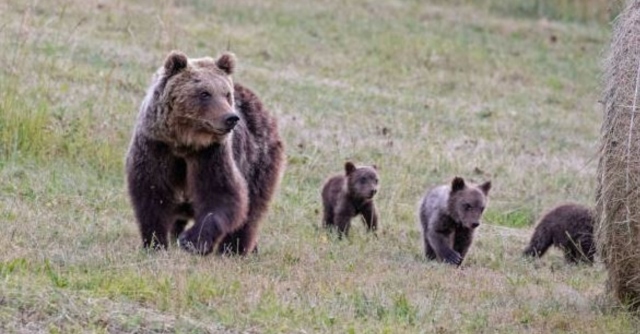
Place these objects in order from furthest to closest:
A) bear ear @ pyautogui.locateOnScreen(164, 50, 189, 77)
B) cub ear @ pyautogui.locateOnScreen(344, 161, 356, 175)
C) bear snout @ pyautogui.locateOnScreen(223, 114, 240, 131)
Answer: cub ear @ pyautogui.locateOnScreen(344, 161, 356, 175) < bear ear @ pyautogui.locateOnScreen(164, 50, 189, 77) < bear snout @ pyautogui.locateOnScreen(223, 114, 240, 131)

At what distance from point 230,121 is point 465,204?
137 inches

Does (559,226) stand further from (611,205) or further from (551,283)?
(611,205)

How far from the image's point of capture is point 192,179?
10242mm

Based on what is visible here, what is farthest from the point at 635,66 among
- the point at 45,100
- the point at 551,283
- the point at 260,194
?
the point at 45,100

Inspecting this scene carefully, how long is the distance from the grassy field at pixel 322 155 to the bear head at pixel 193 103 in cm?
94

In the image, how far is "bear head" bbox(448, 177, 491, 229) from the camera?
41.2 ft

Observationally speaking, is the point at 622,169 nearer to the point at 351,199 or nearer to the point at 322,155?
the point at 351,199

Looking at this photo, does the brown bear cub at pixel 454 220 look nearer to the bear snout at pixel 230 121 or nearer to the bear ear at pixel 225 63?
the bear ear at pixel 225 63

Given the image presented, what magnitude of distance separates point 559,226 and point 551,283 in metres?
2.22

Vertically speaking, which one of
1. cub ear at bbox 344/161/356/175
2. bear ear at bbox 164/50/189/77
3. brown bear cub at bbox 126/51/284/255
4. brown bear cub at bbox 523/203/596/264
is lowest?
brown bear cub at bbox 523/203/596/264

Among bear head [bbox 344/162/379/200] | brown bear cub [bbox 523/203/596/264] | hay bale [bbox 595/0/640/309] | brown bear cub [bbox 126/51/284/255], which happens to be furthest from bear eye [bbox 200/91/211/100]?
brown bear cub [bbox 523/203/596/264]

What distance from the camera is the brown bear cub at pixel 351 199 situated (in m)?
13.9

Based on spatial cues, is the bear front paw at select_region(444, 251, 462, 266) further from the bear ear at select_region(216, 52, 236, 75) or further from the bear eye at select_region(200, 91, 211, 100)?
→ the bear eye at select_region(200, 91, 211, 100)

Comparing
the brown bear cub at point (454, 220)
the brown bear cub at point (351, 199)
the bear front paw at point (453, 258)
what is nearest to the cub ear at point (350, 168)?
the brown bear cub at point (351, 199)
